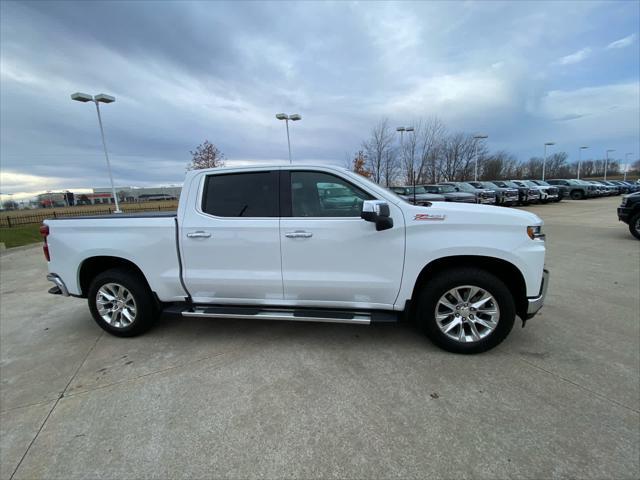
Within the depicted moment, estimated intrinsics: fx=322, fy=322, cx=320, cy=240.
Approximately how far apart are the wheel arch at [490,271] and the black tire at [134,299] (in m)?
2.93

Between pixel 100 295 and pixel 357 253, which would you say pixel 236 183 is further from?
pixel 100 295

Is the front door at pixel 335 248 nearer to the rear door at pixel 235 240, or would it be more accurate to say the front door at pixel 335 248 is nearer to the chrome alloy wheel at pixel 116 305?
the rear door at pixel 235 240

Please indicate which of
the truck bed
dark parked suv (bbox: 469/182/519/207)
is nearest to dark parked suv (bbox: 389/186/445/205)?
the truck bed

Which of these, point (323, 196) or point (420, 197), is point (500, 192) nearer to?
point (420, 197)

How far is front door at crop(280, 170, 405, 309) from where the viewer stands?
3.09m

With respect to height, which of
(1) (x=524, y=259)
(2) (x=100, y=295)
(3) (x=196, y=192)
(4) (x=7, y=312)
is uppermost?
(3) (x=196, y=192)

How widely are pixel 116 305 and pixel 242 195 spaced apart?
1997mm

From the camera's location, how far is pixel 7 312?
4867 mm

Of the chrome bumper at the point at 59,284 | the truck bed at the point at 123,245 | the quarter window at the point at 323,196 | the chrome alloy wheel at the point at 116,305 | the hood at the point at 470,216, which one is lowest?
the chrome alloy wheel at the point at 116,305

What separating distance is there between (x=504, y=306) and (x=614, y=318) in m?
2.01

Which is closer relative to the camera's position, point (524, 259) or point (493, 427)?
point (493, 427)

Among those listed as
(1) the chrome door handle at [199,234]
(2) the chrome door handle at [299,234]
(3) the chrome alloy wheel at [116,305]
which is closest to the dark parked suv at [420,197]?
(2) the chrome door handle at [299,234]

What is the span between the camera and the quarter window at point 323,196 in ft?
10.4

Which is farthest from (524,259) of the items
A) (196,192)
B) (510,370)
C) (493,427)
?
(196,192)
